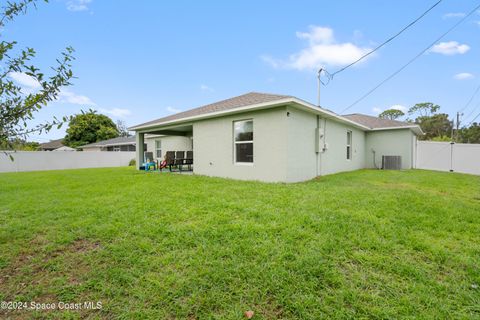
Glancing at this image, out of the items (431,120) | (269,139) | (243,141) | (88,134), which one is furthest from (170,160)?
(431,120)

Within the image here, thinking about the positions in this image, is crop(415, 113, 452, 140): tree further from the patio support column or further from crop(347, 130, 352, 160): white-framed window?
the patio support column

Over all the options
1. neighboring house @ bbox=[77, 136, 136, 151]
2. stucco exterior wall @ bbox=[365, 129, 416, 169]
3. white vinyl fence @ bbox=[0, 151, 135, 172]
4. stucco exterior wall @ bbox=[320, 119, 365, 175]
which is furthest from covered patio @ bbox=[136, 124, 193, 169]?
stucco exterior wall @ bbox=[365, 129, 416, 169]

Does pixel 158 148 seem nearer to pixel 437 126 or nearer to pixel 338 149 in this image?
pixel 338 149

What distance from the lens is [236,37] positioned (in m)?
11.8

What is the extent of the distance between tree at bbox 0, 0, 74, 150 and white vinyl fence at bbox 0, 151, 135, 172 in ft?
62.5

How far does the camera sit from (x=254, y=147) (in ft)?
26.2

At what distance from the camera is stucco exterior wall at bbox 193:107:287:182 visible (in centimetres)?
733

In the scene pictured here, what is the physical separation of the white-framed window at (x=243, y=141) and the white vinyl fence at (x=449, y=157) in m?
13.5

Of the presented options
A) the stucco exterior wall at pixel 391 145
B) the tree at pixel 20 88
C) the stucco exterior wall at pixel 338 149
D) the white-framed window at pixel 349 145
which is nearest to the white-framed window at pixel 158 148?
the stucco exterior wall at pixel 338 149

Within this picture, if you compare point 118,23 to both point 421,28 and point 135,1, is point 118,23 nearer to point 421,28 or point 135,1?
point 135,1

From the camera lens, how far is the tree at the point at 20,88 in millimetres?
2162

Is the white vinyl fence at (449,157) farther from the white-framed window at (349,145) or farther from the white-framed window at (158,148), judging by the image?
the white-framed window at (158,148)

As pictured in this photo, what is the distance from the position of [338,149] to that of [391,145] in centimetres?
513

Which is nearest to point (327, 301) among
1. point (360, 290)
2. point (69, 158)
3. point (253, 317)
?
point (360, 290)
